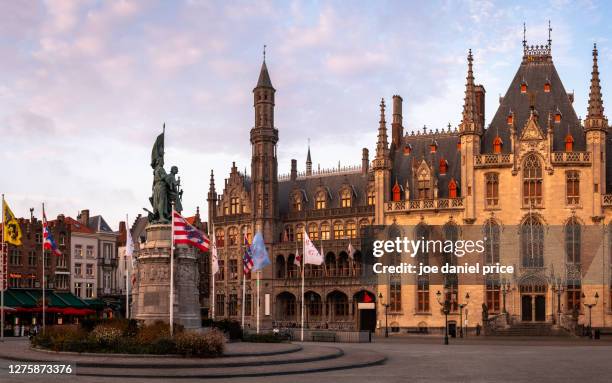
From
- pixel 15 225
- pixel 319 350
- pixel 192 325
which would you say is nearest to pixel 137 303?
pixel 192 325

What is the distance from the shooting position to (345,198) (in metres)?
91.9

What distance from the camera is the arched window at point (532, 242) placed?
74250 millimetres

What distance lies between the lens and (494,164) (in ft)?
250

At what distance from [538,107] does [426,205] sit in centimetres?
1400

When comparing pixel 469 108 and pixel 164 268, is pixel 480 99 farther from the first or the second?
pixel 164 268

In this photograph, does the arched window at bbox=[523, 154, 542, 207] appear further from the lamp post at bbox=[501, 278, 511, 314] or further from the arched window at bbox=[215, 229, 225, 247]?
the arched window at bbox=[215, 229, 225, 247]

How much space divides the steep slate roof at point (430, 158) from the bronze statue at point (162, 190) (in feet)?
132

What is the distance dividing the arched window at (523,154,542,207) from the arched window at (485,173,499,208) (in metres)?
2.50

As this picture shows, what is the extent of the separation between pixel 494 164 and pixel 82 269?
155 feet

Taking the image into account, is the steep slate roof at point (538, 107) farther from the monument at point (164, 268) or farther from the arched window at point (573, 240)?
the monument at point (164, 268)

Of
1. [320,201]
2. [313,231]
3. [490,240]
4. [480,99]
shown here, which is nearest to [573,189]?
[490,240]

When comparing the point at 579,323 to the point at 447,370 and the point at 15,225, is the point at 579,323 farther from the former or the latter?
the point at 15,225

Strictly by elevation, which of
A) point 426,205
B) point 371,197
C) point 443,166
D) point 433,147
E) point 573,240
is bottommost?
point 573,240

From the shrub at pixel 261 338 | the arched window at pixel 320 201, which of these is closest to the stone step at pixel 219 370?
the shrub at pixel 261 338
